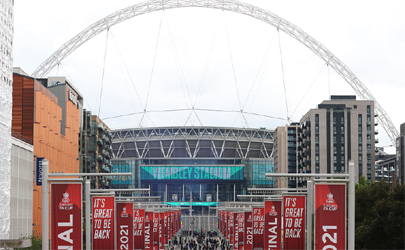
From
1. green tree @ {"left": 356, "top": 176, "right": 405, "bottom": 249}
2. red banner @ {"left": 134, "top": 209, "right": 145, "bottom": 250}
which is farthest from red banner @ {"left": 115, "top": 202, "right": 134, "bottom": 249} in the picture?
green tree @ {"left": 356, "top": 176, "right": 405, "bottom": 249}

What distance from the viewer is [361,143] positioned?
522ft

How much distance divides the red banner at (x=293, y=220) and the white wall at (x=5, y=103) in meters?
26.7

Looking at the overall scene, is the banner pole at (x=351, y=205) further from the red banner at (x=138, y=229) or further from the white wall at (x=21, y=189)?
the white wall at (x=21, y=189)

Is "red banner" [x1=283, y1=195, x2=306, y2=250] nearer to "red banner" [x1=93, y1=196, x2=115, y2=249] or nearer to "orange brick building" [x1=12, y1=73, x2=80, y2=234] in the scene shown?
"red banner" [x1=93, y1=196, x2=115, y2=249]

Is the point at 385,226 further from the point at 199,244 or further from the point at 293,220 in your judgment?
the point at 199,244

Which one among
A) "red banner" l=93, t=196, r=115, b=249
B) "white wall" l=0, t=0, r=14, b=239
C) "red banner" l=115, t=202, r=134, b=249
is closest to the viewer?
"red banner" l=93, t=196, r=115, b=249

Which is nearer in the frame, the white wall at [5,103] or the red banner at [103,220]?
the red banner at [103,220]

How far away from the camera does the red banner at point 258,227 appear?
49.2 meters

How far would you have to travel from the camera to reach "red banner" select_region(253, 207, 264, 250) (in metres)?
49.2

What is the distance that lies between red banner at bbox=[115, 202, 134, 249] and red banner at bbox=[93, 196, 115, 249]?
6980 millimetres

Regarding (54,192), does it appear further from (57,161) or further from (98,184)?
(98,184)

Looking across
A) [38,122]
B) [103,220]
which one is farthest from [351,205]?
[38,122]

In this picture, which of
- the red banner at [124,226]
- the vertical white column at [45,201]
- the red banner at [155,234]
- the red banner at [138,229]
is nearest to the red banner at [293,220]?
the red banner at [124,226]

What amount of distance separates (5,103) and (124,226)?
19949mm
